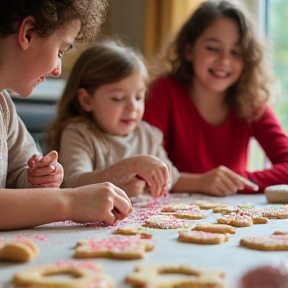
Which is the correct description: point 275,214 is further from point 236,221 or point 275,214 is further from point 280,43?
point 280,43

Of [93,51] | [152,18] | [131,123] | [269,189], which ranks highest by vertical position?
[152,18]

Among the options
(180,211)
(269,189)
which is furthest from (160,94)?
(180,211)

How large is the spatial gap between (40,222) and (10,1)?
0.47 meters

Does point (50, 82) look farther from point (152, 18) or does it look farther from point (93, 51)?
point (93, 51)

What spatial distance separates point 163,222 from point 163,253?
0.24 metres

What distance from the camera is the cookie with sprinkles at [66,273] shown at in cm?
67

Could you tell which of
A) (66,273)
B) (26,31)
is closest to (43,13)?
(26,31)

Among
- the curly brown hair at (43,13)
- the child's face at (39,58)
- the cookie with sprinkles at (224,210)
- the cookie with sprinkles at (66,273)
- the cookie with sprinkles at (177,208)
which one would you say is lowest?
the cookie with sprinkles at (177,208)

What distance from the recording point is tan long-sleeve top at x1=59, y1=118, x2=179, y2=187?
1612 mm

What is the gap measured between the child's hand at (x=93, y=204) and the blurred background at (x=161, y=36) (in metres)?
1.66

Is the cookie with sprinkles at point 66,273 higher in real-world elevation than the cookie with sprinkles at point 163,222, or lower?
higher

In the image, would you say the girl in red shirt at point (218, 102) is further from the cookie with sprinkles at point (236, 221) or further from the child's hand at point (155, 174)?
the cookie with sprinkles at point (236, 221)

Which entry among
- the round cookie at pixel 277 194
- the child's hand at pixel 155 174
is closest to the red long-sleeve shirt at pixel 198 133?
the round cookie at pixel 277 194

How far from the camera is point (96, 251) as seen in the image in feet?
2.70
